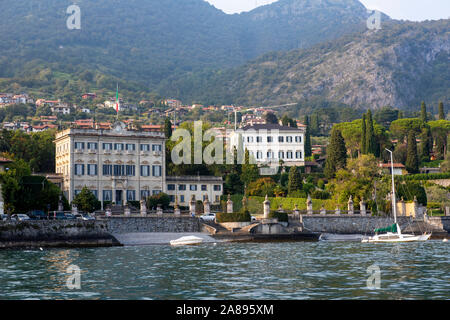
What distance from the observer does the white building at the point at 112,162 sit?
84938 mm

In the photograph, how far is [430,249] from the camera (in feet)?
181

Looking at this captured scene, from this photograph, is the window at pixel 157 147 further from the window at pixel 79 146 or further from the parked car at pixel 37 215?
the parked car at pixel 37 215

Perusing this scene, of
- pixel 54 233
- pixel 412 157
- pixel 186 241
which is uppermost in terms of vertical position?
pixel 412 157

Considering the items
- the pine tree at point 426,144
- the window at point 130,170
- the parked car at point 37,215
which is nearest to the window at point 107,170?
the window at point 130,170

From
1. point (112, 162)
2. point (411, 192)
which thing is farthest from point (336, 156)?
point (112, 162)

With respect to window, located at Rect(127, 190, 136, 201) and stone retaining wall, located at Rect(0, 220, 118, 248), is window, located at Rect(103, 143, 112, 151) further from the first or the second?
stone retaining wall, located at Rect(0, 220, 118, 248)

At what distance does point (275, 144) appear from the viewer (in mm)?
123438

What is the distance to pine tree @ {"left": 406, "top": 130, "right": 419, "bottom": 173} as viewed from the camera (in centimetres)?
11094

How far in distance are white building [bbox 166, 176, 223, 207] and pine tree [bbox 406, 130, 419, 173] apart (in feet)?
116

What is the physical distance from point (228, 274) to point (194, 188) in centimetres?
5718

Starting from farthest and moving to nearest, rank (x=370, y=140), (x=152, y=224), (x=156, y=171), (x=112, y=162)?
(x=370, y=140)
(x=156, y=171)
(x=112, y=162)
(x=152, y=224)

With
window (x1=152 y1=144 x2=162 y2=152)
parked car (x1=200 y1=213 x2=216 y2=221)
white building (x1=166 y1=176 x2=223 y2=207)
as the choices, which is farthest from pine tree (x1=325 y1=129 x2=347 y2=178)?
parked car (x1=200 y1=213 x2=216 y2=221)

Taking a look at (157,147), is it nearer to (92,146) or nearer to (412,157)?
(92,146)

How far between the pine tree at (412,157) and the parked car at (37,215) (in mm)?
65075
